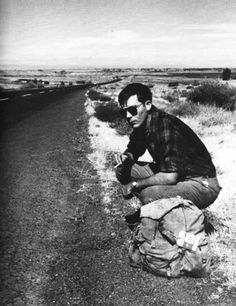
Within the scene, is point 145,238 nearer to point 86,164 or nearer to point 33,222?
point 33,222

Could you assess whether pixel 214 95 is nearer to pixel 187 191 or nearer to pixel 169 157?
pixel 187 191

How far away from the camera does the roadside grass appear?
347 centimetres

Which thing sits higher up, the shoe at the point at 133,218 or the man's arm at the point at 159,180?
the man's arm at the point at 159,180

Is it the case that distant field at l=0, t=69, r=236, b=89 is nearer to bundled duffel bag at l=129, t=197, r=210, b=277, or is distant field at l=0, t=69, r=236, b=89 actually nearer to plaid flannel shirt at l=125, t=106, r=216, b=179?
plaid flannel shirt at l=125, t=106, r=216, b=179

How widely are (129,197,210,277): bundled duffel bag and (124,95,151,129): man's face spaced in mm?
979

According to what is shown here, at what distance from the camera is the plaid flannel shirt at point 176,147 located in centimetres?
341

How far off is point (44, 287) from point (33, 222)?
1.49 metres

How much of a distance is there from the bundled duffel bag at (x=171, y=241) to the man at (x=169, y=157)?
26 cm

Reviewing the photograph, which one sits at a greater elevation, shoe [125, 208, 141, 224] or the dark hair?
the dark hair

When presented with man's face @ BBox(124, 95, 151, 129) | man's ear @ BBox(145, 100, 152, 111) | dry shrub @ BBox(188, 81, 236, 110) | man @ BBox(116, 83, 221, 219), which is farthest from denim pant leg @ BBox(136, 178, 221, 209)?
dry shrub @ BBox(188, 81, 236, 110)

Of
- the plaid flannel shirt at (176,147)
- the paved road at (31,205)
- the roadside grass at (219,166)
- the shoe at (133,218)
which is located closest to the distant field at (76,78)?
the roadside grass at (219,166)

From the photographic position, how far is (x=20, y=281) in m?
3.10

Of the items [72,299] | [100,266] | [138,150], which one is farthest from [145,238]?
[138,150]

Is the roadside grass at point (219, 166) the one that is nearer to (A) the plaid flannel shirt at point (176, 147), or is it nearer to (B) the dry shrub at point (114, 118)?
(B) the dry shrub at point (114, 118)
